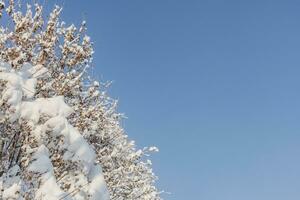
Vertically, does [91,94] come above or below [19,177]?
above

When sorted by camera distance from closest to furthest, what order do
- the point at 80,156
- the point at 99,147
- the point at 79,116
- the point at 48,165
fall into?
the point at 48,165, the point at 80,156, the point at 79,116, the point at 99,147

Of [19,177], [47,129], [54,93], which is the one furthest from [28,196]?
[54,93]

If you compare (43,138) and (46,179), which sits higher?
(43,138)

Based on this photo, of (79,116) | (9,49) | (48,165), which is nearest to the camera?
(48,165)

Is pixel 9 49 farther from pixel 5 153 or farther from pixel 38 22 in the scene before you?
pixel 5 153

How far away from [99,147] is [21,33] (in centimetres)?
390

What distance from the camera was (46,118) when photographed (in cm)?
1138

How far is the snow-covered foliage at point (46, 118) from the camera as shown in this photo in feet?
36.4

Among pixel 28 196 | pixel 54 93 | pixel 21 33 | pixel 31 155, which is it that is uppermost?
pixel 21 33

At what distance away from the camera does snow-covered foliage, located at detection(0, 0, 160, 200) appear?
1109cm

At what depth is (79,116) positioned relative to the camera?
14.2 meters

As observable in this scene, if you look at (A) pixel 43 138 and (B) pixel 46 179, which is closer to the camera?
(B) pixel 46 179

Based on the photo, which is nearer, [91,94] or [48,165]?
[48,165]

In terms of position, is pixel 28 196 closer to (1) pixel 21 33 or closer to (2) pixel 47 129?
(2) pixel 47 129
